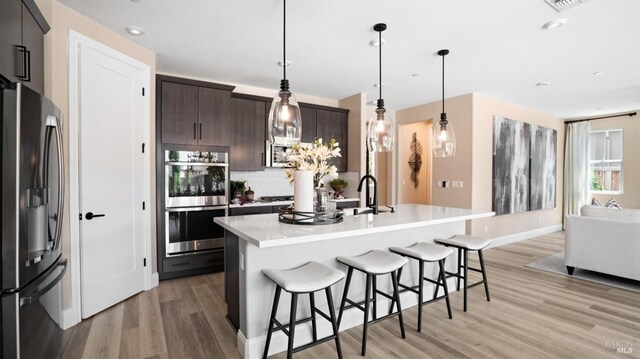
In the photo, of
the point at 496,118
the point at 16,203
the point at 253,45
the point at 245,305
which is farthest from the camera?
the point at 496,118

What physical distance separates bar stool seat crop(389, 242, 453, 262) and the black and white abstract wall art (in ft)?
11.3

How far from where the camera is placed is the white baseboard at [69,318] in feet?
8.45

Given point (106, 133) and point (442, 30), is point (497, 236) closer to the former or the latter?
point (442, 30)

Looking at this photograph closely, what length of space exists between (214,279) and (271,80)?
285 cm

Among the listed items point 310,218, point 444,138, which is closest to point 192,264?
point 310,218

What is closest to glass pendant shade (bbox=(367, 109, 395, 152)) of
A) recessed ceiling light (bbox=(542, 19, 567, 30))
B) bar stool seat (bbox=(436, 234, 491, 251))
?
bar stool seat (bbox=(436, 234, 491, 251))

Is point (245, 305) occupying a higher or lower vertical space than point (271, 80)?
lower

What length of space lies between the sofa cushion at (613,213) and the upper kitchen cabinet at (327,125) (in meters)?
3.55

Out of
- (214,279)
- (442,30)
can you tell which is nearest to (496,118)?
(442,30)

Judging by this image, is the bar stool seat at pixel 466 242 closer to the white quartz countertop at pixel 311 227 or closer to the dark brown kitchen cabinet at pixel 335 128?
the white quartz countertop at pixel 311 227

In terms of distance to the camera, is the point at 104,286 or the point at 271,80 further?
the point at 271,80

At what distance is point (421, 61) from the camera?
381 cm

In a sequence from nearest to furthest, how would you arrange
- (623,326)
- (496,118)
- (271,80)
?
(623,326)
(271,80)
(496,118)

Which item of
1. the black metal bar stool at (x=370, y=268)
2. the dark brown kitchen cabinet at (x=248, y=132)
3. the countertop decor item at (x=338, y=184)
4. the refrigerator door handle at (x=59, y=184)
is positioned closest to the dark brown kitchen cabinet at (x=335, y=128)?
the countertop decor item at (x=338, y=184)
